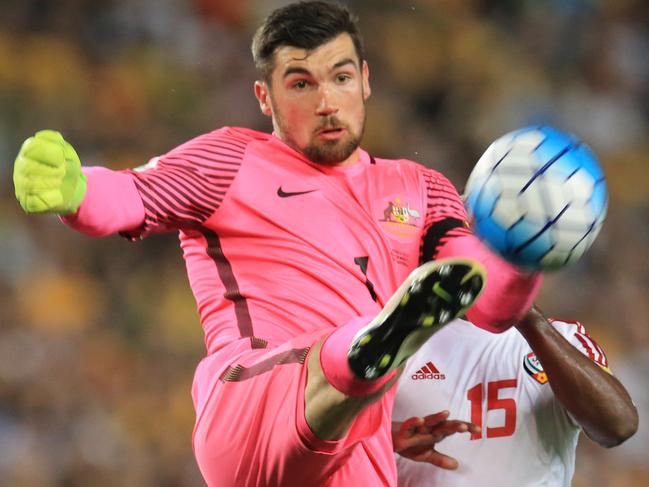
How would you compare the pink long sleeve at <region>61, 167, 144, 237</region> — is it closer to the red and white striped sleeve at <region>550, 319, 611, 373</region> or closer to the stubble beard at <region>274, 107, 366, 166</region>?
the stubble beard at <region>274, 107, 366, 166</region>

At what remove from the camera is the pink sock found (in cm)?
236

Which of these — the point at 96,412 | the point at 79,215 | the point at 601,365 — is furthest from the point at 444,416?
the point at 96,412

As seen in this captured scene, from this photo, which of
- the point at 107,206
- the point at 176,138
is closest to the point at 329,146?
the point at 107,206

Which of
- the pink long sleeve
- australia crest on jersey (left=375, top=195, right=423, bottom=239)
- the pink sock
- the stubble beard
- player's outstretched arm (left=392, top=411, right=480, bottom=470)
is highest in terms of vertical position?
the stubble beard

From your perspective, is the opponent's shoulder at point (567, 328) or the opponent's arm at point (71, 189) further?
the opponent's shoulder at point (567, 328)

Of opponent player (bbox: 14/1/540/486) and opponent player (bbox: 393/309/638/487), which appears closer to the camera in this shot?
opponent player (bbox: 14/1/540/486)

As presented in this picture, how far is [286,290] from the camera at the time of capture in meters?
2.87

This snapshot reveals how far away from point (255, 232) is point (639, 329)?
348 cm

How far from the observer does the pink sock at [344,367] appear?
7.73ft

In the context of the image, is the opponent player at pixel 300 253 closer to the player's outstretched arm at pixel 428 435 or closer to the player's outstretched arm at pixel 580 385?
the player's outstretched arm at pixel 580 385

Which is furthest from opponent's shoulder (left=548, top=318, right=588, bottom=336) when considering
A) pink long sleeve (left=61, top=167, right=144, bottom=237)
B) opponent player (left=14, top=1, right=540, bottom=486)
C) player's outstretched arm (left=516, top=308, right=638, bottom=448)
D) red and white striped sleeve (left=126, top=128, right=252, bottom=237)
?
pink long sleeve (left=61, top=167, right=144, bottom=237)

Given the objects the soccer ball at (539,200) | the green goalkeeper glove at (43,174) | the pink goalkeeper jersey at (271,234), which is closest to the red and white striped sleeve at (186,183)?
the pink goalkeeper jersey at (271,234)

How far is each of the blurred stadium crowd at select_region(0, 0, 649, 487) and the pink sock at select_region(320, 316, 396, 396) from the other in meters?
3.06

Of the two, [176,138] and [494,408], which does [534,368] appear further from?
[176,138]
